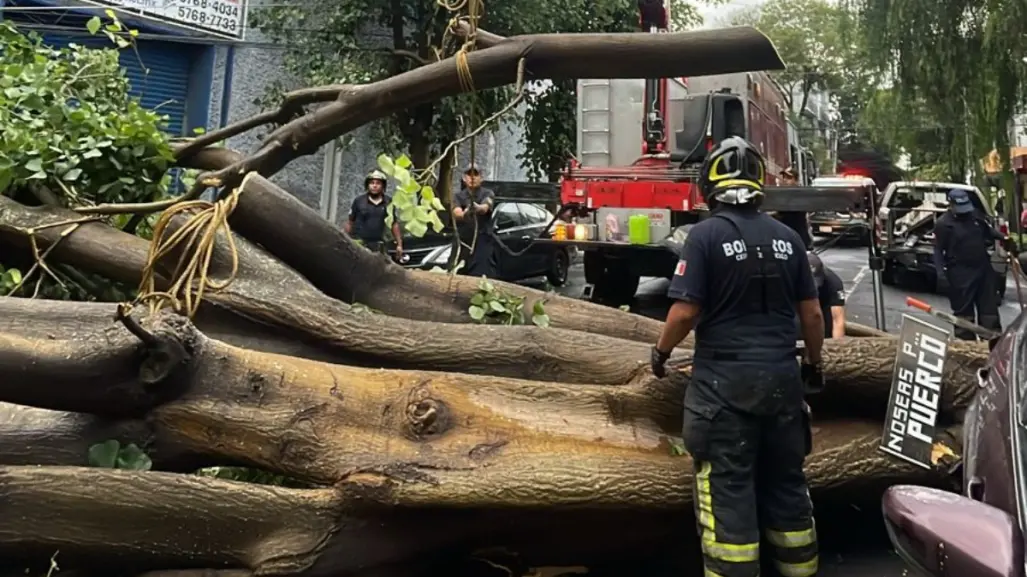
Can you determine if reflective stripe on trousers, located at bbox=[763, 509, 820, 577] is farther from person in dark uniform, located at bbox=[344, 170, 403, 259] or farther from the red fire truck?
person in dark uniform, located at bbox=[344, 170, 403, 259]

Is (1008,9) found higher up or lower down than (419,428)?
higher up

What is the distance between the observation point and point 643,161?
960 centimetres

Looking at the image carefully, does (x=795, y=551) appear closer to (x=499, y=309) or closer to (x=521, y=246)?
(x=499, y=309)

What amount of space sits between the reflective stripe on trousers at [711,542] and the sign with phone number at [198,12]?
35.3 feet

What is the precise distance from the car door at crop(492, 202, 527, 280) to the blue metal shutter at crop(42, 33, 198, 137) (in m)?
4.89

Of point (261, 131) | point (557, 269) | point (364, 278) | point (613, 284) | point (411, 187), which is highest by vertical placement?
point (261, 131)

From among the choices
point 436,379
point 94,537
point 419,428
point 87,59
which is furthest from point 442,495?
point 87,59

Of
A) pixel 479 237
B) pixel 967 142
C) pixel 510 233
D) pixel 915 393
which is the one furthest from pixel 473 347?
pixel 967 142

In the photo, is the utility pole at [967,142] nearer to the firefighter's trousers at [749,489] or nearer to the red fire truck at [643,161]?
the red fire truck at [643,161]

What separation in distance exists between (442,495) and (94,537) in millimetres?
1136

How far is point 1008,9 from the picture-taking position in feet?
36.2

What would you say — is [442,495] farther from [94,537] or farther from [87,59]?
[87,59]

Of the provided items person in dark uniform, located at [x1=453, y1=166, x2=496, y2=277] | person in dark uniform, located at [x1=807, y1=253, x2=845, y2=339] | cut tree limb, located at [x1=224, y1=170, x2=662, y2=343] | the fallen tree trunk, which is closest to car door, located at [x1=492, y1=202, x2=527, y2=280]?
person in dark uniform, located at [x1=453, y1=166, x2=496, y2=277]

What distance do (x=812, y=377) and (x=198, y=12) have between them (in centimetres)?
1165
